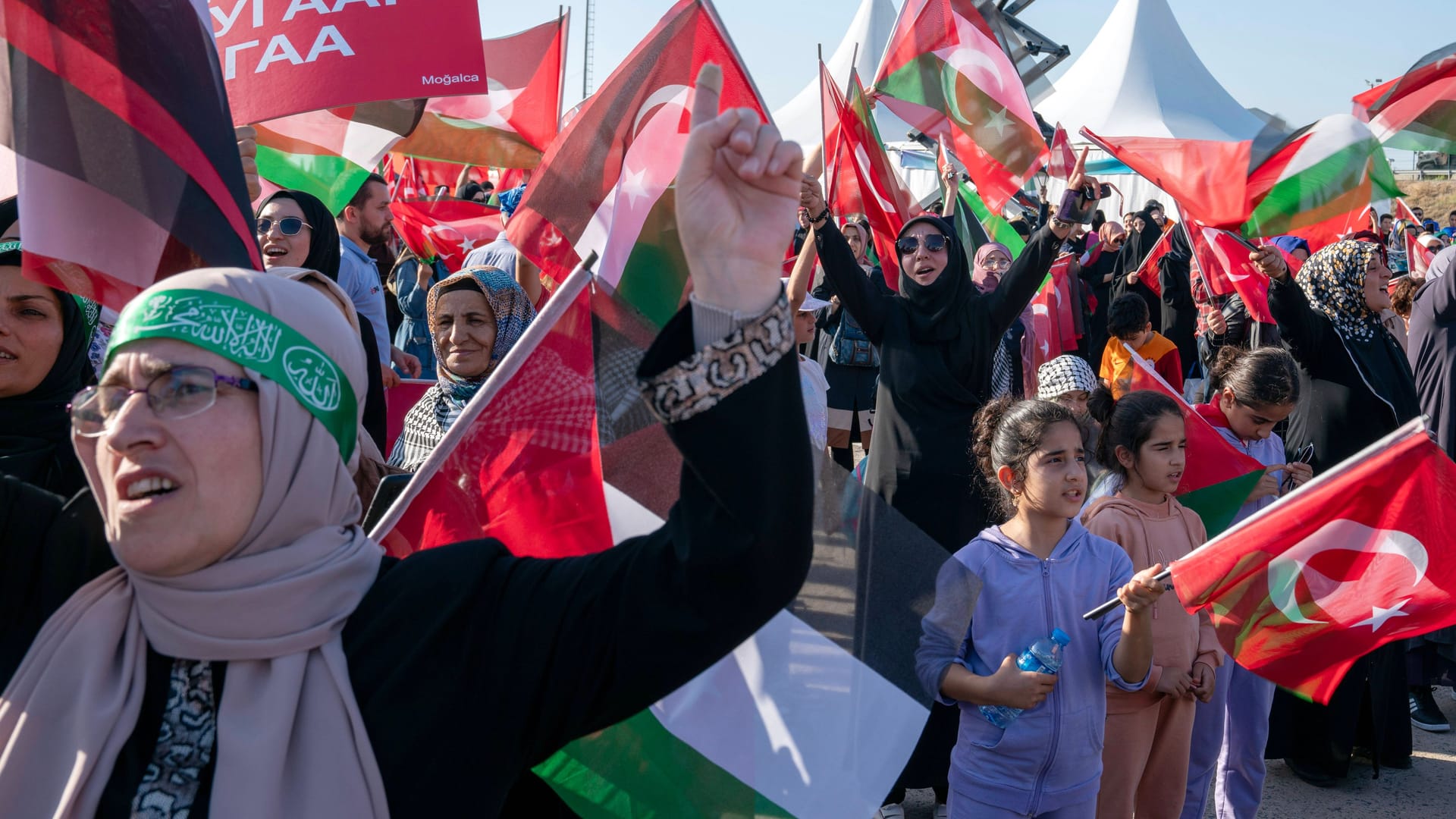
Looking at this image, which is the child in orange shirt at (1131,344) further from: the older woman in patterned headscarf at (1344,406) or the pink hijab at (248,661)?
the pink hijab at (248,661)

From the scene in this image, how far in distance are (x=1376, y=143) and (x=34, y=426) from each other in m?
5.62

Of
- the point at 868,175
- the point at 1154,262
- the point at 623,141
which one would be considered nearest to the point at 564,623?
the point at 623,141

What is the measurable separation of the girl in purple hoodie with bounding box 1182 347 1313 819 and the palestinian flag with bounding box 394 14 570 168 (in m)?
3.08

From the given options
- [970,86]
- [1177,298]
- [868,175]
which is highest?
[970,86]

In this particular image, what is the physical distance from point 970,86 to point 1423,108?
2.07m

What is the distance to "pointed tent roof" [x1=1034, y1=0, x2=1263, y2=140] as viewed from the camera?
62.5 ft

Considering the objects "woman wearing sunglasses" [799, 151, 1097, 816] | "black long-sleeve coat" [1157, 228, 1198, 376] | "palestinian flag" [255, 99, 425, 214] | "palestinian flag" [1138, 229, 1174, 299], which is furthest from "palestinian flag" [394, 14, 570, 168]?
"palestinian flag" [1138, 229, 1174, 299]

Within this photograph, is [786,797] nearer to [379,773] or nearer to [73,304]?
[379,773]

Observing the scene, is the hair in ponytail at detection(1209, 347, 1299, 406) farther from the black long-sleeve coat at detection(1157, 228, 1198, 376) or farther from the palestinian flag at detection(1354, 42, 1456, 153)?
the black long-sleeve coat at detection(1157, 228, 1198, 376)

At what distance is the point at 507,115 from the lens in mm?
5613

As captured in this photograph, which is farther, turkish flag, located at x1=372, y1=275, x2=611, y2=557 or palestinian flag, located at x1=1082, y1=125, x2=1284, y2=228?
palestinian flag, located at x1=1082, y1=125, x2=1284, y2=228

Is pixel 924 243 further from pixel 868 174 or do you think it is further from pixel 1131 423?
pixel 1131 423

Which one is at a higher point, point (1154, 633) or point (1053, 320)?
point (1053, 320)

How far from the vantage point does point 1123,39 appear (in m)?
20.2
